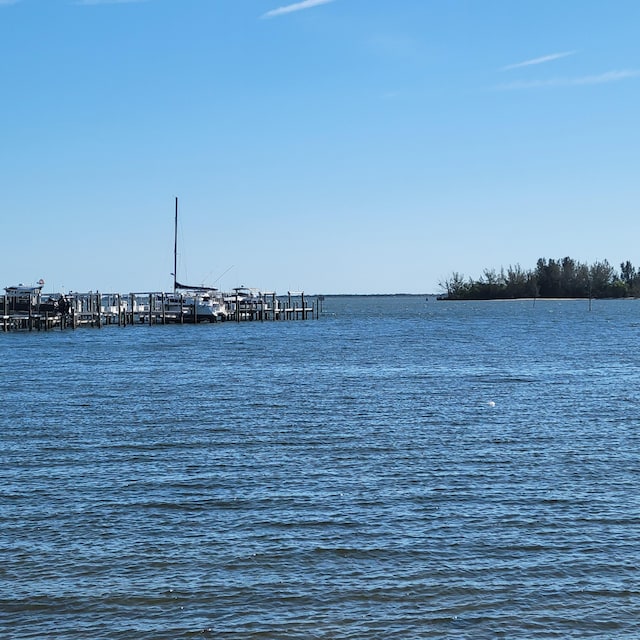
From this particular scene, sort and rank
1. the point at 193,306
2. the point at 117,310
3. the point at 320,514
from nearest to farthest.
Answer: the point at 320,514 → the point at 117,310 → the point at 193,306

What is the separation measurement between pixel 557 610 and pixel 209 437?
486 inches

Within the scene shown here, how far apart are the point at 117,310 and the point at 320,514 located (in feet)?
264

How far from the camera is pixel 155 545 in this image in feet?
43.4

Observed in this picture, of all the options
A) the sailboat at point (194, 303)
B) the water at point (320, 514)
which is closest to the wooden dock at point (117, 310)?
the sailboat at point (194, 303)

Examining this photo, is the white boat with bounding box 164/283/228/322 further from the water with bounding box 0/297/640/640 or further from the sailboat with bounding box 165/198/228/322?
the water with bounding box 0/297/640/640

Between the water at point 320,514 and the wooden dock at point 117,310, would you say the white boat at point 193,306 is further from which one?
the water at point 320,514

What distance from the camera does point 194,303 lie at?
95688mm

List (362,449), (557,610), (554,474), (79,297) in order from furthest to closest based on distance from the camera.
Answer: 1. (79,297)
2. (362,449)
3. (554,474)
4. (557,610)

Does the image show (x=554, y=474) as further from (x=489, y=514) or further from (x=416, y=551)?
(x=416, y=551)

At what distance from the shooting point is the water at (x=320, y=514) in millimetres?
10805

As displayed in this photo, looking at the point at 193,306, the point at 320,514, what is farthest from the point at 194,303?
the point at 320,514

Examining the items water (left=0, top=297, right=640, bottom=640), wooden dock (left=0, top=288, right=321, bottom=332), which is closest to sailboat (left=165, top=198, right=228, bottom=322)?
wooden dock (left=0, top=288, right=321, bottom=332)

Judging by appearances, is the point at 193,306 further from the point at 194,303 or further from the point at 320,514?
the point at 320,514

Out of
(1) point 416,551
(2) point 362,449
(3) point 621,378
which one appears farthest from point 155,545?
(3) point 621,378
